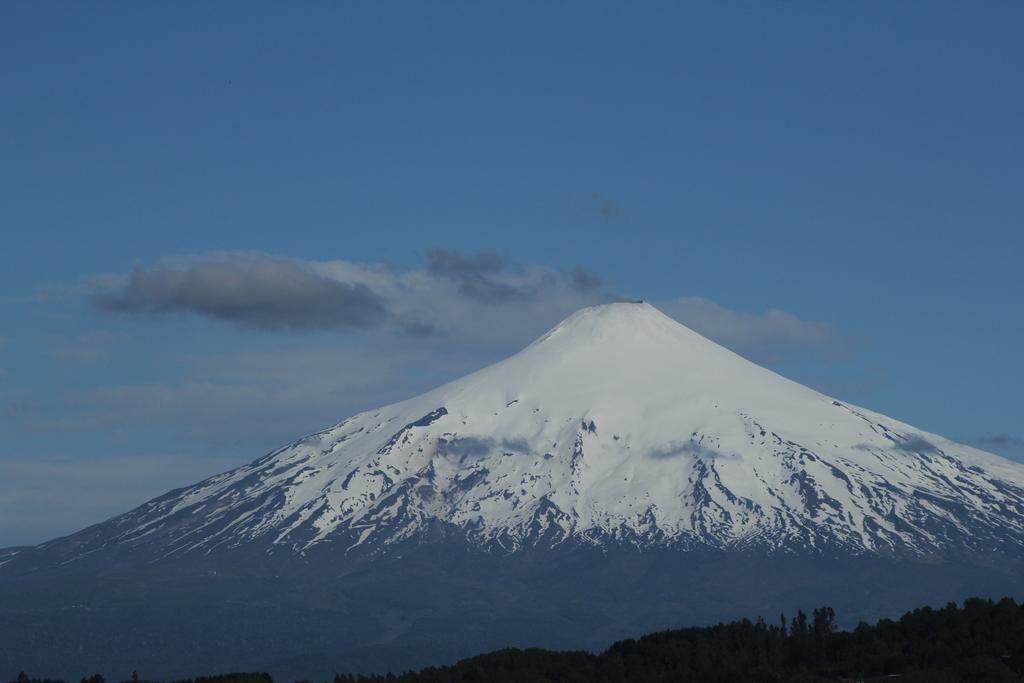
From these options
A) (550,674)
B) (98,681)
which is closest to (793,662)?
(550,674)

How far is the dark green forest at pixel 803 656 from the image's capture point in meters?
132

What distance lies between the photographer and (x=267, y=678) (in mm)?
164375

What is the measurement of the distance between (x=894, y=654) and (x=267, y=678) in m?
55.3

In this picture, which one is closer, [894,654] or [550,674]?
[894,654]

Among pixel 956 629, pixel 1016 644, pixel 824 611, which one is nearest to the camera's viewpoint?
pixel 1016 644

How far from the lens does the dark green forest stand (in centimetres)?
13150

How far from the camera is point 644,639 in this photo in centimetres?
17188

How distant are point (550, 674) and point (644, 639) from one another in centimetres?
1821

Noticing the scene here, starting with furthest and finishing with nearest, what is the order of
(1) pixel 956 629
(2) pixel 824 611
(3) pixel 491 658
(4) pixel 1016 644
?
(3) pixel 491 658 < (2) pixel 824 611 < (1) pixel 956 629 < (4) pixel 1016 644

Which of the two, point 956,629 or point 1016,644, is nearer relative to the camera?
point 1016,644

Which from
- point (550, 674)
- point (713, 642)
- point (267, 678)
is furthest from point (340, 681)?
point (713, 642)

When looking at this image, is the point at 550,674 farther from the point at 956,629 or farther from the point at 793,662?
the point at 956,629

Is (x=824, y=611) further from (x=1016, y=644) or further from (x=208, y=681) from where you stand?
(x=208, y=681)

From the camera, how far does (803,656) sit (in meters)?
145
